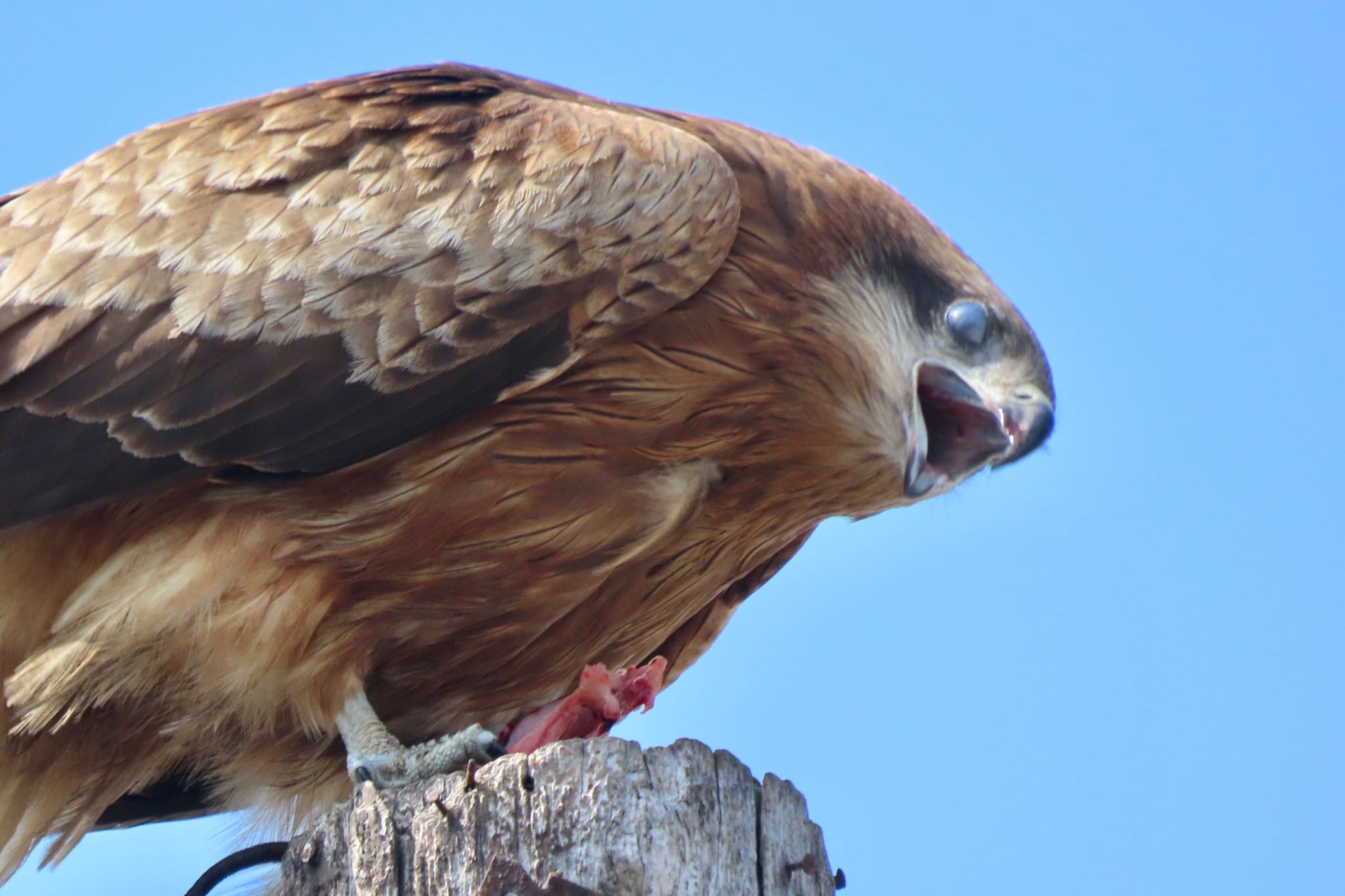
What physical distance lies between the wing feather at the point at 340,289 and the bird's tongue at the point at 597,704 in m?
0.78

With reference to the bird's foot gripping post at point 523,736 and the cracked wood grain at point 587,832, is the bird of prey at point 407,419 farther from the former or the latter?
the cracked wood grain at point 587,832

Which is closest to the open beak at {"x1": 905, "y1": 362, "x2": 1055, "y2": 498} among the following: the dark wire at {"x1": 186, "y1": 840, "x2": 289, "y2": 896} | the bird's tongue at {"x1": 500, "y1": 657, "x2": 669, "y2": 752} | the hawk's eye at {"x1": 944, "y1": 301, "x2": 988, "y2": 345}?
the hawk's eye at {"x1": 944, "y1": 301, "x2": 988, "y2": 345}

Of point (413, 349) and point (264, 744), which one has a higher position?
point (413, 349)

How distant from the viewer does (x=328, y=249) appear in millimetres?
4449

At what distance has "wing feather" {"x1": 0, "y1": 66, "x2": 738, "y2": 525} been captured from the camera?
431 cm

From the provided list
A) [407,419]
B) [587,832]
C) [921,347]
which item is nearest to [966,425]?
[921,347]

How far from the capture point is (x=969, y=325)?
4957 mm

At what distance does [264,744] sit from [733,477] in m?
1.48

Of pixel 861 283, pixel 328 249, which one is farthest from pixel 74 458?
pixel 861 283

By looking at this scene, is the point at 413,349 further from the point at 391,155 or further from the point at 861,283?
the point at 861,283

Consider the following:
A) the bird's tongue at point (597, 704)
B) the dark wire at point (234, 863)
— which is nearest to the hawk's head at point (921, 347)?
the bird's tongue at point (597, 704)

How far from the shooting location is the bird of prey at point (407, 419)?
4.31m

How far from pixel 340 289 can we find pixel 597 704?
4.13 ft

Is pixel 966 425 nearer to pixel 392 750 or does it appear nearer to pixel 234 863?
pixel 392 750
